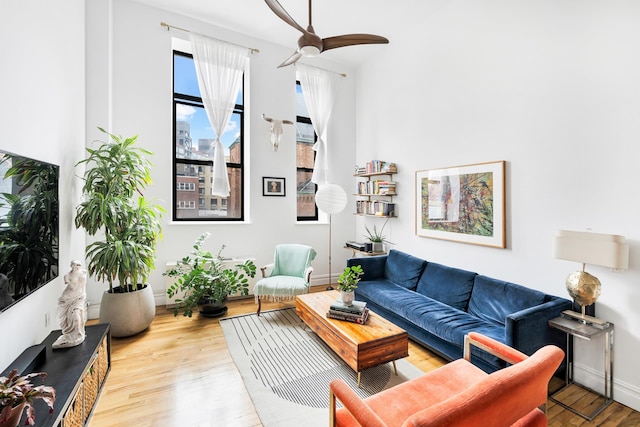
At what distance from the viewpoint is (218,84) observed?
407 cm

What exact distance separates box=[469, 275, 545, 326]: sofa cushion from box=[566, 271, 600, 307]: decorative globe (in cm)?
27

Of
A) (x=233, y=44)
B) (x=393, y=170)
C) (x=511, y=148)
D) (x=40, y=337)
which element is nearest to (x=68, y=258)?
(x=40, y=337)

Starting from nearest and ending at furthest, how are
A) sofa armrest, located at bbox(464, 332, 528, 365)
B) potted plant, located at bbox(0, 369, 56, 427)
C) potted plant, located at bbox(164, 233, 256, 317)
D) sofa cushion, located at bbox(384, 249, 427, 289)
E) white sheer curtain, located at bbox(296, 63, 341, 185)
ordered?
potted plant, located at bbox(0, 369, 56, 427) → sofa armrest, located at bbox(464, 332, 528, 365) → potted plant, located at bbox(164, 233, 256, 317) → sofa cushion, located at bbox(384, 249, 427, 289) → white sheer curtain, located at bbox(296, 63, 341, 185)

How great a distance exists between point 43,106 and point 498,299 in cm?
400

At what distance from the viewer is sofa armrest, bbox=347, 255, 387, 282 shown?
12.4ft

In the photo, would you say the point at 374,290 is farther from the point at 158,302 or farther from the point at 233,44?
the point at 233,44

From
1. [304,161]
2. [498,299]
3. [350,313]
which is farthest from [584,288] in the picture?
[304,161]

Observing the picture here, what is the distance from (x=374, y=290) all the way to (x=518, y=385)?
2.28 meters

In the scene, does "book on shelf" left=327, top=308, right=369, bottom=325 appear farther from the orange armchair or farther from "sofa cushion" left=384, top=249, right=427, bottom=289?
"sofa cushion" left=384, top=249, right=427, bottom=289

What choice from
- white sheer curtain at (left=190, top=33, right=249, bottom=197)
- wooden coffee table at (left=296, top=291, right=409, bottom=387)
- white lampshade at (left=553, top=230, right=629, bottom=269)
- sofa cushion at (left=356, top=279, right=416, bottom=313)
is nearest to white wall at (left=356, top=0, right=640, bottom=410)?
white lampshade at (left=553, top=230, right=629, bottom=269)

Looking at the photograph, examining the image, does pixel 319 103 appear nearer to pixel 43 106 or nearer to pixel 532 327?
pixel 43 106

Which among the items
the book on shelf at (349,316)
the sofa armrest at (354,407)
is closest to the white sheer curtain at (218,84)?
the book on shelf at (349,316)

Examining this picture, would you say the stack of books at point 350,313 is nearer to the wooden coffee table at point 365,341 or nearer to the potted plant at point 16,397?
the wooden coffee table at point 365,341

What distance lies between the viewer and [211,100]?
13.2 ft
